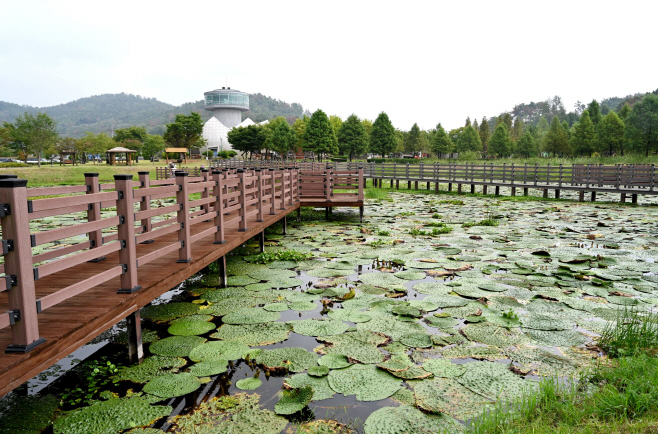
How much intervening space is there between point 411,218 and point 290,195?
4.40 metres

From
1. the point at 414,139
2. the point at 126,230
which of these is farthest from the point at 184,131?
the point at 126,230

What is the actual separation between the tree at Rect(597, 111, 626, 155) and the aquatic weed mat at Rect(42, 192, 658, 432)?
2141 inches

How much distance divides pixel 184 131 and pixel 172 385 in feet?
281

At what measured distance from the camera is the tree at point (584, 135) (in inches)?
2250

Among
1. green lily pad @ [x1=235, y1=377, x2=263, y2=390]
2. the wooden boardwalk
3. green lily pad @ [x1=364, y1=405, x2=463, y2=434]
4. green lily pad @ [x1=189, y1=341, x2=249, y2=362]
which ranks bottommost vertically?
green lily pad @ [x1=364, y1=405, x2=463, y2=434]

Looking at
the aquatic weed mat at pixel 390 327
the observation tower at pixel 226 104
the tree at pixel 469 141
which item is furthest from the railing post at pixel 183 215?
the observation tower at pixel 226 104

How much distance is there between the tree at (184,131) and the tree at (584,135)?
6515 cm

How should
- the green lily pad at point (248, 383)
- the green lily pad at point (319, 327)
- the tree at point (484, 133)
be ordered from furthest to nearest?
the tree at point (484, 133)
the green lily pad at point (319, 327)
the green lily pad at point (248, 383)

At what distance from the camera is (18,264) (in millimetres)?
2617

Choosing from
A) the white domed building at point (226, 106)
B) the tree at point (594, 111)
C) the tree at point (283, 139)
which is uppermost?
the white domed building at point (226, 106)

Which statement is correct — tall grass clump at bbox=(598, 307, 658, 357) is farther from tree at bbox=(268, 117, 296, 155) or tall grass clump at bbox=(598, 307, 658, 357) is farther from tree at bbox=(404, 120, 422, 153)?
tree at bbox=(404, 120, 422, 153)

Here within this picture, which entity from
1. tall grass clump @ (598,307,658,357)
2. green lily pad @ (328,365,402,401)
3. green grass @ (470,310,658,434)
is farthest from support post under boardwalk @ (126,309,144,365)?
tall grass clump @ (598,307,658,357)

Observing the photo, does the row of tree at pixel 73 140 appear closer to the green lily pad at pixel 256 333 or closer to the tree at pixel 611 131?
the green lily pad at pixel 256 333

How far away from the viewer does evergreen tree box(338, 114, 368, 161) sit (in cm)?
7225
